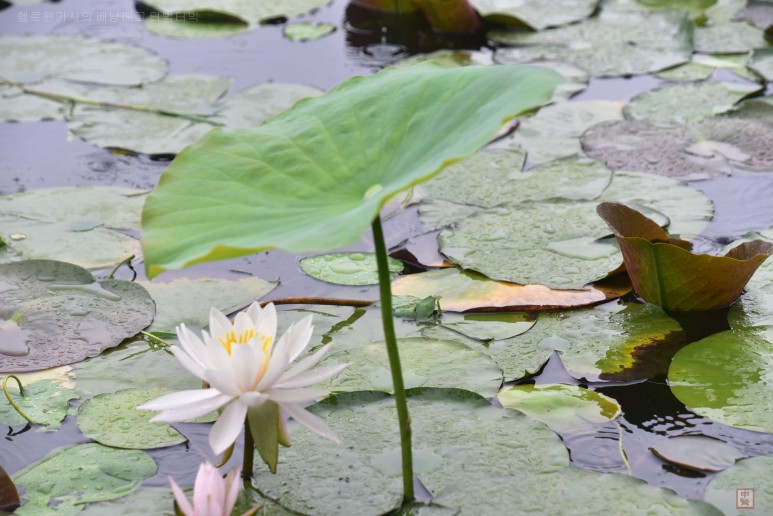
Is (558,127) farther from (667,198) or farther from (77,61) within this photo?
(77,61)

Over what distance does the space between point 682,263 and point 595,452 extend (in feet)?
A: 1.52

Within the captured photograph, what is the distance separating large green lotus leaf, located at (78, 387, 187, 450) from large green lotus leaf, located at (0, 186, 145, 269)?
50cm

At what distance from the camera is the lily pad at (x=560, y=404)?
4.86ft

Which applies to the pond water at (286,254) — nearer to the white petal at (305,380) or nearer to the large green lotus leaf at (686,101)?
the large green lotus leaf at (686,101)

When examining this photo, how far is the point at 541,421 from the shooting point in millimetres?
1473

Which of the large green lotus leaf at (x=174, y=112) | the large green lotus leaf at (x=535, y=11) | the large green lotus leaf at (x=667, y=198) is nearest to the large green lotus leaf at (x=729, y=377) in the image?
the large green lotus leaf at (x=667, y=198)

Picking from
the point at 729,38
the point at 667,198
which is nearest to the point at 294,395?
the point at 667,198

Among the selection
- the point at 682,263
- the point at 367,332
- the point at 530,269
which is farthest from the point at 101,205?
the point at 682,263

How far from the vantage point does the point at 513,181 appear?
2.31 m

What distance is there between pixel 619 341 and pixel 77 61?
7.27 feet

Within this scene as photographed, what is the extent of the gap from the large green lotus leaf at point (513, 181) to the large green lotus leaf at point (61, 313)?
714 mm

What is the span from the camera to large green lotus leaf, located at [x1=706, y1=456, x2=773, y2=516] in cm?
128

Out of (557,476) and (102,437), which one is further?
(102,437)

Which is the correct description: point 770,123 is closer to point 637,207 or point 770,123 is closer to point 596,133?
point 596,133
